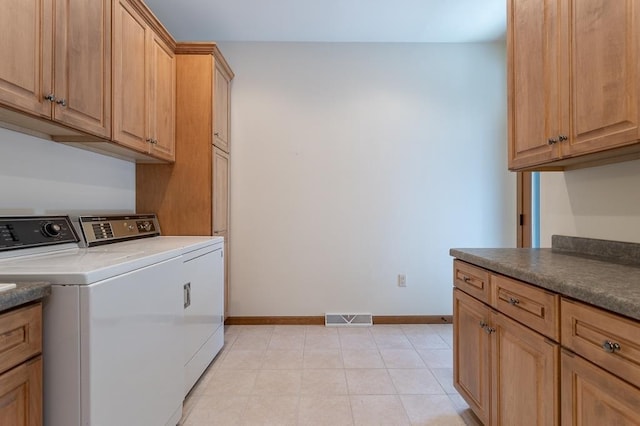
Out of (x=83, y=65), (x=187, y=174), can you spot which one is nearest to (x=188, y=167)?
(x=187, y=174)

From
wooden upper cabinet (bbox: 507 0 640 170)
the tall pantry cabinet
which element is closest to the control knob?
the tall pantry cabinet

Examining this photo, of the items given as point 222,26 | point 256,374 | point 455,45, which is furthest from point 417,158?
point 256,374

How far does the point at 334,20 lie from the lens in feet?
9.35

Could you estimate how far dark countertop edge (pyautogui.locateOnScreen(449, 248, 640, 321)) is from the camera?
0.82 meters

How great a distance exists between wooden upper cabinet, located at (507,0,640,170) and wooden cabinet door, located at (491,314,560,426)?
785 millimetres

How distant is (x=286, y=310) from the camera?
321 centimetres

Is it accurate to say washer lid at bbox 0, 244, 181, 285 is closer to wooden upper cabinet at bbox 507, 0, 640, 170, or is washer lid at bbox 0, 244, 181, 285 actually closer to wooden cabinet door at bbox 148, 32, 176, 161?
wooden cabinet door at bbox 148, 32, 176, 161

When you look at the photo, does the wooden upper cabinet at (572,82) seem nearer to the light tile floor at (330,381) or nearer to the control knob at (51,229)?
the light tile floor at (330,381)

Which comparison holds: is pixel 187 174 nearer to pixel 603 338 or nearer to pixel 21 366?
pixel 21 366

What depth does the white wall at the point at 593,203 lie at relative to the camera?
4.91 ft

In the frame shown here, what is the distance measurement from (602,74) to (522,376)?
46.5 inches

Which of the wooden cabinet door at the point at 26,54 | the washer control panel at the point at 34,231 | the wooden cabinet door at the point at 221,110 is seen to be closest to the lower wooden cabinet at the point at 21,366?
the washer control panel at the point at 34,231

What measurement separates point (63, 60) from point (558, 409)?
7.69 ft

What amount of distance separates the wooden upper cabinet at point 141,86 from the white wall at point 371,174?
0.90m
